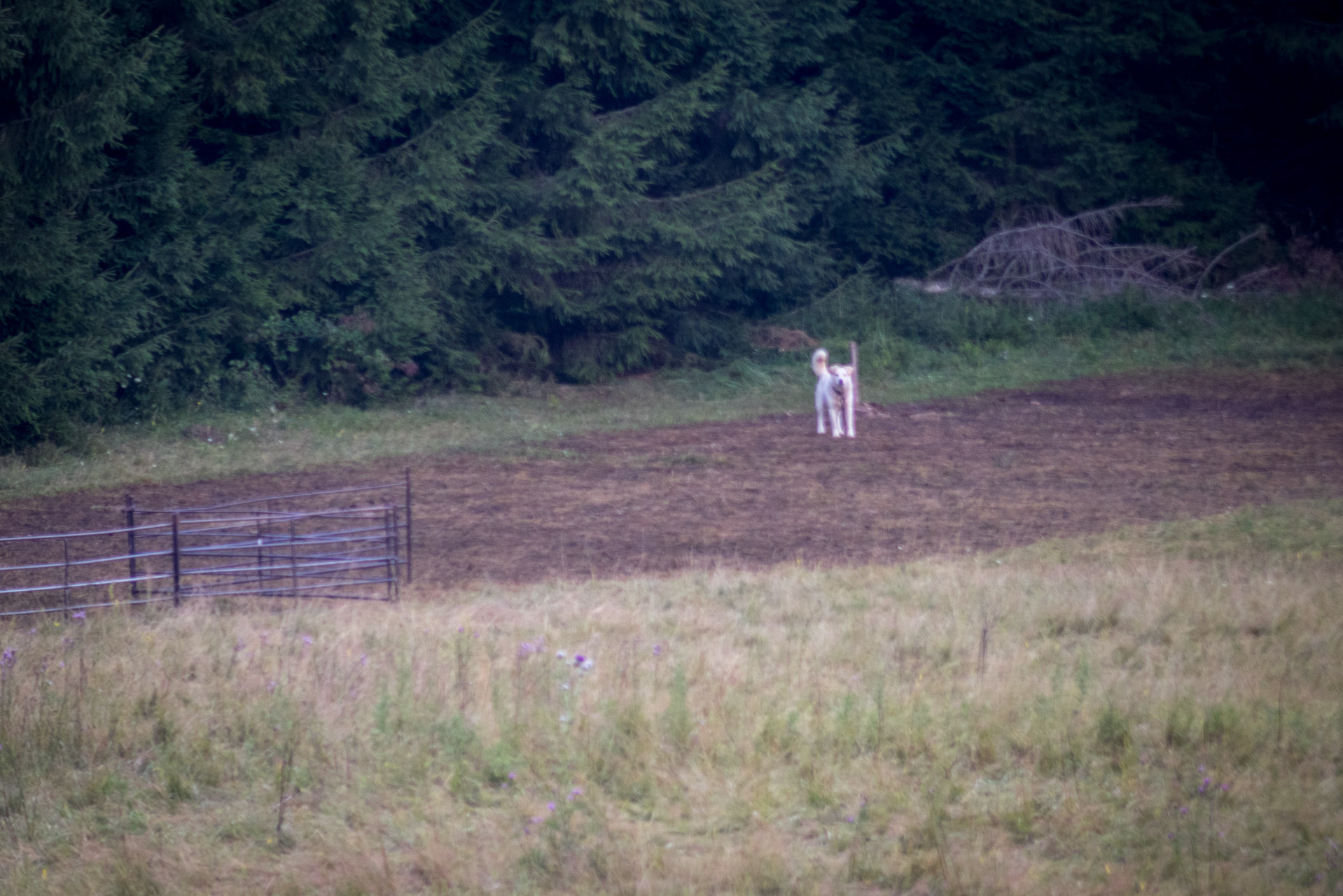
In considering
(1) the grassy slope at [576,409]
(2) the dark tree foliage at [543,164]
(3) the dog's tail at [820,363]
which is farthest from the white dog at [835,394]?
(2) the dark tree foliage at [543,164]

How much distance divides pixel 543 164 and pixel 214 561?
15109 mm

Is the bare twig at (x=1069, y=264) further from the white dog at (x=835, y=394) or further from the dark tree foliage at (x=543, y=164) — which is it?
the white dog at (x=835, y=394)

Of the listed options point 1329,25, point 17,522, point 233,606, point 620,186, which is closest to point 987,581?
point 233,606

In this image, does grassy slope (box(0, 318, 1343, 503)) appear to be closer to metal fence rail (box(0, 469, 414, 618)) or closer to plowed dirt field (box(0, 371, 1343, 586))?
plowed dirt field (box(0, 371, 1343, 586))

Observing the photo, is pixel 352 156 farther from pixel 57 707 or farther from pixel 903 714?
pixel 903 714

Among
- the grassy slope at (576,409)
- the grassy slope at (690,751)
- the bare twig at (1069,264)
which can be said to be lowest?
the grassy slope at (690,751)

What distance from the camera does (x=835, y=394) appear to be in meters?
15.3

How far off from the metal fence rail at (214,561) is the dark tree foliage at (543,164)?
19.4 feet

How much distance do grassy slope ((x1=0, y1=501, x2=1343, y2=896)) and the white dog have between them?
8179 millimetres

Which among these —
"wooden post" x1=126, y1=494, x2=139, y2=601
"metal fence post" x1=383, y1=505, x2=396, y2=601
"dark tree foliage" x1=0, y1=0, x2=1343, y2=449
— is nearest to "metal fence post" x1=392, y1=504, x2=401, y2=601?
"metal fence post" x1=383, y1=505, x2=396, y2=601

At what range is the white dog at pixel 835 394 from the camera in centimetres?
1518

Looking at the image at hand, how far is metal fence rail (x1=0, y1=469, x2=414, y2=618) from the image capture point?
755 cm

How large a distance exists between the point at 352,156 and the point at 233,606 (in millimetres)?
13382

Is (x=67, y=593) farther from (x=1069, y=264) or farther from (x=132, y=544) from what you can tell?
(x=1069, y=264)
